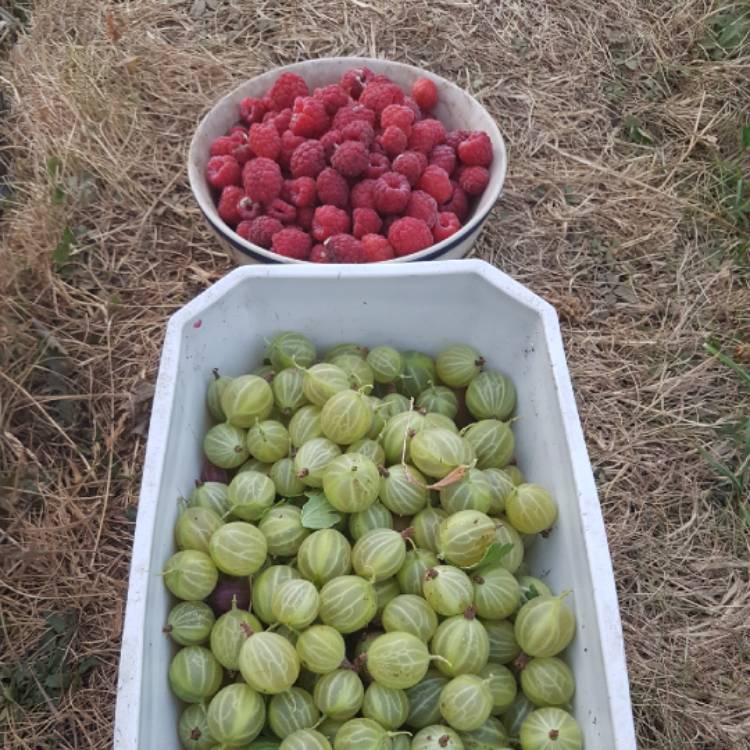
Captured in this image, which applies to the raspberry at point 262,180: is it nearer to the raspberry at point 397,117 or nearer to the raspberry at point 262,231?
the raspberry at point 262,231

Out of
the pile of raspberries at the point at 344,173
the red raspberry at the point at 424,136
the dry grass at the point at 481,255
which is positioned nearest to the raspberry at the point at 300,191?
the pile of raspberries at the point at 344,173

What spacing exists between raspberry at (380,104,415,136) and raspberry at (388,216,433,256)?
20cm

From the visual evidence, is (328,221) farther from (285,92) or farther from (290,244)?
(285,92)

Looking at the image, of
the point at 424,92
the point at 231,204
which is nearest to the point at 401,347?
the point at 231,204

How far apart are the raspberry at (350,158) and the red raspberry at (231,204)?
19 centimetres

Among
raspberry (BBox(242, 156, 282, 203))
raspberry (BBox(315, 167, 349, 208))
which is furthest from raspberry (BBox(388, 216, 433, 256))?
raspberry (BBox(242, 156, 282, 203))

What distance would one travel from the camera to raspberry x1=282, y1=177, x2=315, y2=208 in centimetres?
136

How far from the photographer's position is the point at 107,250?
178cm

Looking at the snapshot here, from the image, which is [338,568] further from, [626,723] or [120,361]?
[120,361]

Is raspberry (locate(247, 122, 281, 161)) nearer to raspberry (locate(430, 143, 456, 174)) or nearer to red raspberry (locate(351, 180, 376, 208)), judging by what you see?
red raspberry (locate(351, 180, 376, 208))

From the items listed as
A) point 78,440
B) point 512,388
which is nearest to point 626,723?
point 512,388

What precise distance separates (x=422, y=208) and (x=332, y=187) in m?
0.16

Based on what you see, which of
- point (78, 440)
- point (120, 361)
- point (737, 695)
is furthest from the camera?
point (120, 361)

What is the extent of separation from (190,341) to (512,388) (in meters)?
0.45
